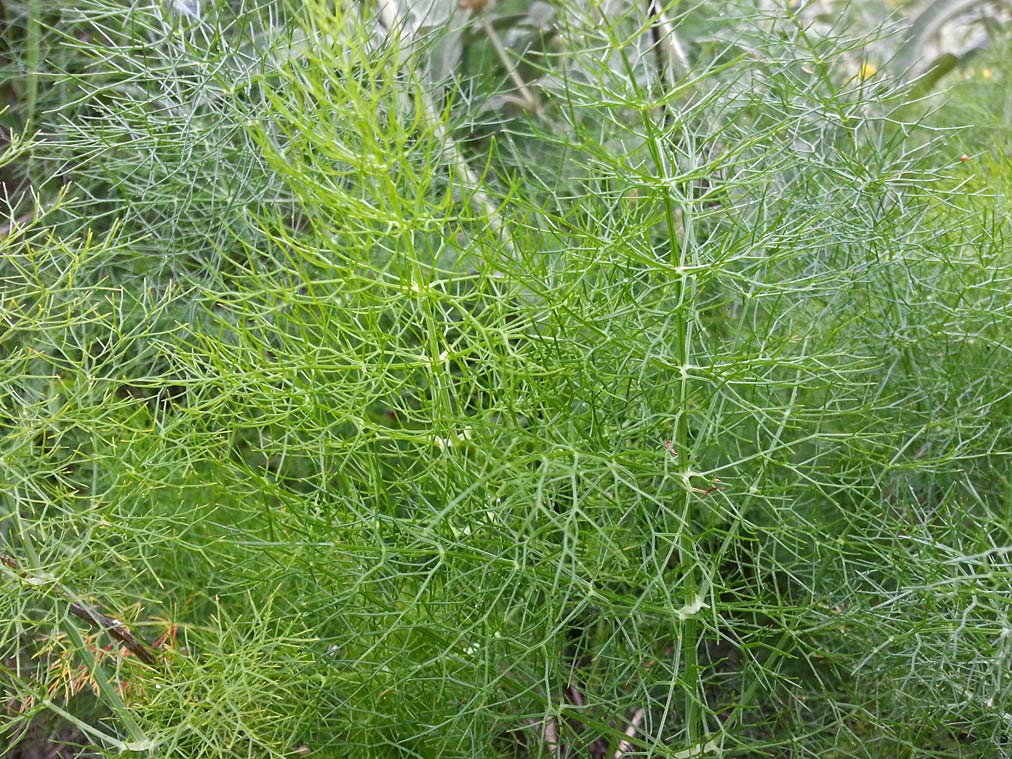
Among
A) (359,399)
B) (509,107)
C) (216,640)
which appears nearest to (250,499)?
(216,640)

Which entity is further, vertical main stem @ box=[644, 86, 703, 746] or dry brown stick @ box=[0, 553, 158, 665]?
dry brown stick @ box=[0, 553, 158, 665]

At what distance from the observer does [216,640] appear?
1366 mm

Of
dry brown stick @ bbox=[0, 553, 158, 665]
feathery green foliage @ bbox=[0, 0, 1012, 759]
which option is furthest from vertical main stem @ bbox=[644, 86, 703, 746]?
dry brown stick @ bbox=[0, 553, 158, 665]

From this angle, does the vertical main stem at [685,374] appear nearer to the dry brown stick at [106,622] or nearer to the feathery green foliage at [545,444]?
the feathery green foliage at [545,444]

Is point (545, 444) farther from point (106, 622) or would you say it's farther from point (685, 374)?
point (106, 622)

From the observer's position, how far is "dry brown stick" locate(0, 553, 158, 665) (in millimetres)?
1113

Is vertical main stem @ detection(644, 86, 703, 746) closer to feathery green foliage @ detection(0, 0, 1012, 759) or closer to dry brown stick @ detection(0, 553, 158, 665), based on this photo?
feathery green foliage @ detection(0, 0, 1012, 759)

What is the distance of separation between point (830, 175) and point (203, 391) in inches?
34.8

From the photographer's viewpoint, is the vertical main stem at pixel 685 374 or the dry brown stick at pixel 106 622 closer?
the vertical main stem at pixel 685 374

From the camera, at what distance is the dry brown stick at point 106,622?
1.11 metres

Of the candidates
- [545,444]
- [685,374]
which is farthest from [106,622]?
[685,374]

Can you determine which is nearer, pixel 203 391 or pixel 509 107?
pixel 203 391

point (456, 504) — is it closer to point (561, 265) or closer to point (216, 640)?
point (561, 265)

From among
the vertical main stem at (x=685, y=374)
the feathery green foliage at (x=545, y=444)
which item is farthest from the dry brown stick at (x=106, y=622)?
the vertical main stem at (x=685, y=374)
